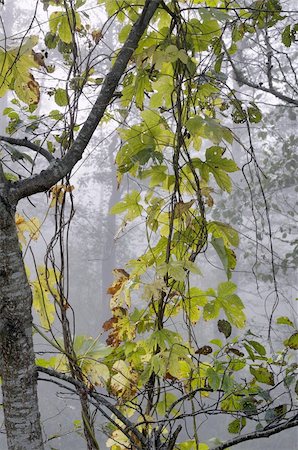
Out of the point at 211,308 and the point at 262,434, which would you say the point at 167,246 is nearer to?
the point at 211,308

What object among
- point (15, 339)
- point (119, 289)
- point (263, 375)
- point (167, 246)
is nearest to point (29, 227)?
point (119, 289)

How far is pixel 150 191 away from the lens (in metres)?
1.10

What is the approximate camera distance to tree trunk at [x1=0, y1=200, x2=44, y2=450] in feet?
2.46

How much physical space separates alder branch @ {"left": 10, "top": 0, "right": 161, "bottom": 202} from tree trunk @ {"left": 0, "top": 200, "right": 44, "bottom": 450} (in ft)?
0.14

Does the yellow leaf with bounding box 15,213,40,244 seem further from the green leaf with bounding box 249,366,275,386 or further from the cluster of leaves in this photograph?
the green leaf with bounding box 249,366,275,386

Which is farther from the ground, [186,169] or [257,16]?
[257,16]

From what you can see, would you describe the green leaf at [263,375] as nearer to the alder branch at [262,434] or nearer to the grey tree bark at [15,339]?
the alder branch at [262,434]

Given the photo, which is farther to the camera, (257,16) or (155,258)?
(257,16)

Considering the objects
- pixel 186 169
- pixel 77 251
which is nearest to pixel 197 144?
pixel 186 169

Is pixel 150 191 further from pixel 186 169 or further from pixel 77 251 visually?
pixel 77 251

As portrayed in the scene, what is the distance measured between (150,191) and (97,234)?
15.3 m

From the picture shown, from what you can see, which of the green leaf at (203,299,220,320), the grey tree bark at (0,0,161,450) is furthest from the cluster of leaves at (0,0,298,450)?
the grey tree bark at (0,0,161,450)

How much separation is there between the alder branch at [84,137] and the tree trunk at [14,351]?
0.14 feet

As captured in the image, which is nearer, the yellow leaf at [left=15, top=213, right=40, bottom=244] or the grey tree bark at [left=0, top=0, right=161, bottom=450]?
the grey tree bark at [left=0, top=0, right=161, bottom=450]
